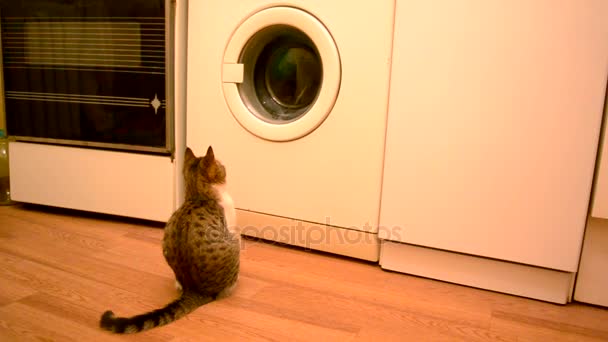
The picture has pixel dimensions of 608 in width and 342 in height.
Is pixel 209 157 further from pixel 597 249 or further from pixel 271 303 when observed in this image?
pixel 597 249

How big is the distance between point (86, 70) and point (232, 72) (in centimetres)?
60

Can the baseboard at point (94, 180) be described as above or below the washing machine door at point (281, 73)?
below

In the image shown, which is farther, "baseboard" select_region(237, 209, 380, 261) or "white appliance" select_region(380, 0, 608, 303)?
"baseboard" select_region(237, 209, 380, 261)

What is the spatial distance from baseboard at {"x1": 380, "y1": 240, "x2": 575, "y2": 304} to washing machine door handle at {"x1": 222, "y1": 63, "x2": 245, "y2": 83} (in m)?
0.71

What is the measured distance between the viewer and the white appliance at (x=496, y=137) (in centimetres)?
92

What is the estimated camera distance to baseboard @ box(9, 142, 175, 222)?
1.45m

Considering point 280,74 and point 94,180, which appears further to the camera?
point 94,180

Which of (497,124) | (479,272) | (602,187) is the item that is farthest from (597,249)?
(497,124)

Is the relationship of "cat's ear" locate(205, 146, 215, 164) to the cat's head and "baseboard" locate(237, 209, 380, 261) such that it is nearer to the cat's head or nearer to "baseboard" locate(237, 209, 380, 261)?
the cat's head

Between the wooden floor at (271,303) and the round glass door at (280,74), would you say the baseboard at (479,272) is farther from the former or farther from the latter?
the round glass door at (280,74)

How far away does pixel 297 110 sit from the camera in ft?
4.41

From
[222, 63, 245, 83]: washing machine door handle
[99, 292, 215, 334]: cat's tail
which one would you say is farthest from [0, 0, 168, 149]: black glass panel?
[99, 292, 215, 334]: cat's tail

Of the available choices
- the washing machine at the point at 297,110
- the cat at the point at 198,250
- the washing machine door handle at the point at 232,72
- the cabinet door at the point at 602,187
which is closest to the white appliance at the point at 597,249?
the cabinet door at the point at 602,187

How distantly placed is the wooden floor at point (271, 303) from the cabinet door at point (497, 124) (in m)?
0.14
